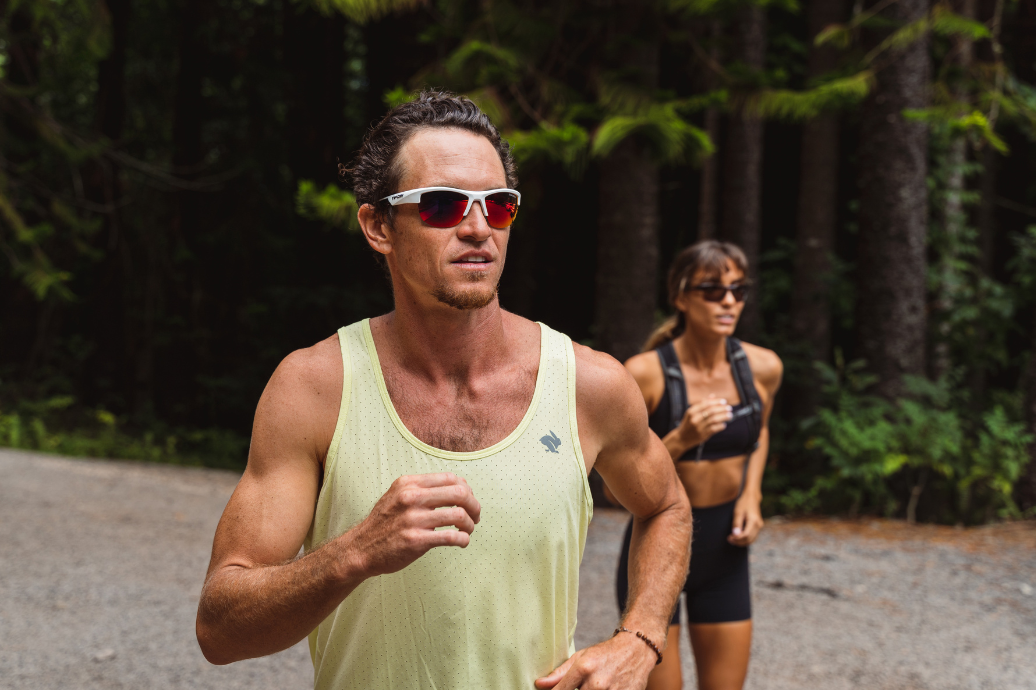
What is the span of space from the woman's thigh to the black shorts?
0.03 meters

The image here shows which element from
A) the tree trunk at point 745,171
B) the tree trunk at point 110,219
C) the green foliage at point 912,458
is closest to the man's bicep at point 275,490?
the green foliage at point 912,458

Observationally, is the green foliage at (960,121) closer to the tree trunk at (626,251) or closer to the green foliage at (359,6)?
the tree trunk at (626,251)

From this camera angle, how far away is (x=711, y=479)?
3.83 meters

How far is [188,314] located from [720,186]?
454 inches

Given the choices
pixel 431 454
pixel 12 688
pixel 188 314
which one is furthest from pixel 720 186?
pixel 431 454

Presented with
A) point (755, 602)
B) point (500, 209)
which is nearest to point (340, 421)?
point (500, 209)

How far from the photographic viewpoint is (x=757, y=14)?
11008 mm

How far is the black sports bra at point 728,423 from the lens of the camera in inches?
148

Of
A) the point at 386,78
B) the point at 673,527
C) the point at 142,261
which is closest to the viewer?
the point at 673,527

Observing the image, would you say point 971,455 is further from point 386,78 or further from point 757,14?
point 386,78

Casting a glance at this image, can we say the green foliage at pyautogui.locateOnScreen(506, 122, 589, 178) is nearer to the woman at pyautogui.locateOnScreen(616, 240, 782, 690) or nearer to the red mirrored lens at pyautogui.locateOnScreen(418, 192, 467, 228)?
the woman at pyautogui.locateOnScreen(616, 240, 782, 690)

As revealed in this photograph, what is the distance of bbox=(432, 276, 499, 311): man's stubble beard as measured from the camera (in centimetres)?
186

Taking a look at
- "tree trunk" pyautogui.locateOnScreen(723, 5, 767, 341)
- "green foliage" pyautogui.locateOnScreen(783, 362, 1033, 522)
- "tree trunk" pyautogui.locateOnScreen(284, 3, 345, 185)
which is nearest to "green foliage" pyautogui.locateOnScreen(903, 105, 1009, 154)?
"green foliage" pyautogui.locateOnScreen(783, 362, 1033, 522)

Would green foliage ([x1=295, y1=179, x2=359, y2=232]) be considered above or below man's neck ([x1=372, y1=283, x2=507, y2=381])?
above
